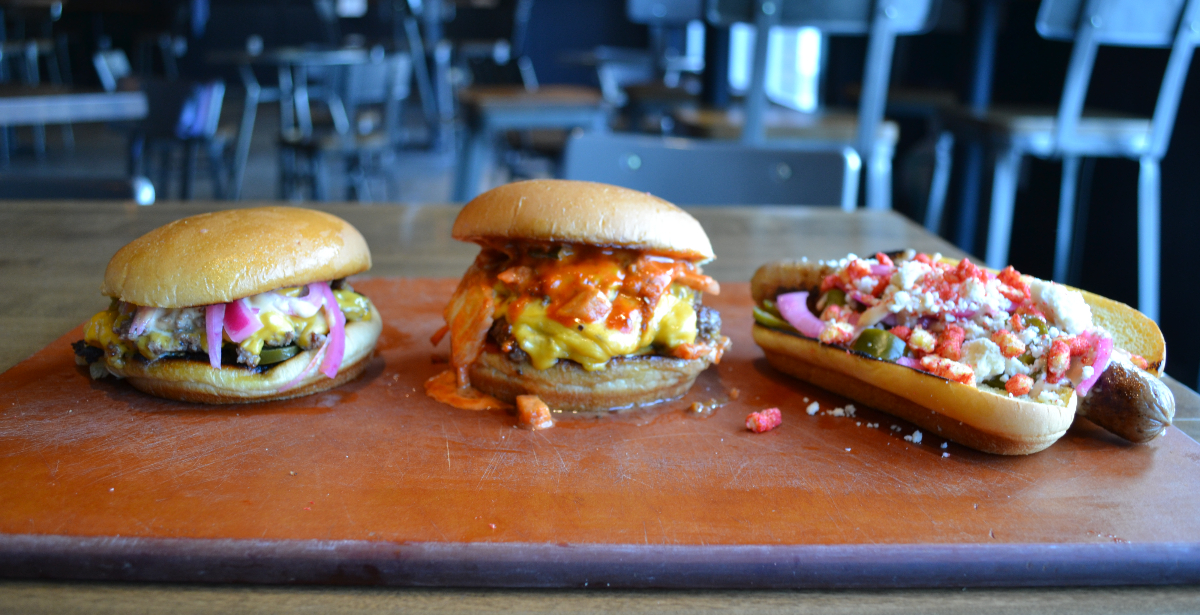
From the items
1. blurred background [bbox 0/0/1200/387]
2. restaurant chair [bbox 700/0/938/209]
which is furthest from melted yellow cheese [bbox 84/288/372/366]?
restaurant chair [bbox 700/0/938/209]

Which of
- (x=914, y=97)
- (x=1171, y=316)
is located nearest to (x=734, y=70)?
(x=914, y=97)

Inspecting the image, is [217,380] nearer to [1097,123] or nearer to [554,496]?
[554,496]

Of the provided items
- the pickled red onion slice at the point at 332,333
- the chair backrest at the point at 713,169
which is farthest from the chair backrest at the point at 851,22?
the pickled red onion slice at the point at 332,333

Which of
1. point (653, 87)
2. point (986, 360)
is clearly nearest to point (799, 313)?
point (986, 360)

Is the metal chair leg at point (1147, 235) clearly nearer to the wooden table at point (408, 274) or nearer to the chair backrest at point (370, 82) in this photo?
the wooden table at point (408, 274)

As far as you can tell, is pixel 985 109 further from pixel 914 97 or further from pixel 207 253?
pixel 207 253

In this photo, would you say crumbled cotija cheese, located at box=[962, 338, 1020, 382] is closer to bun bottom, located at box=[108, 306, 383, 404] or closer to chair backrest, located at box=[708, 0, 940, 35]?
bun bottom, located at box=[108, 306, 383, 404]
